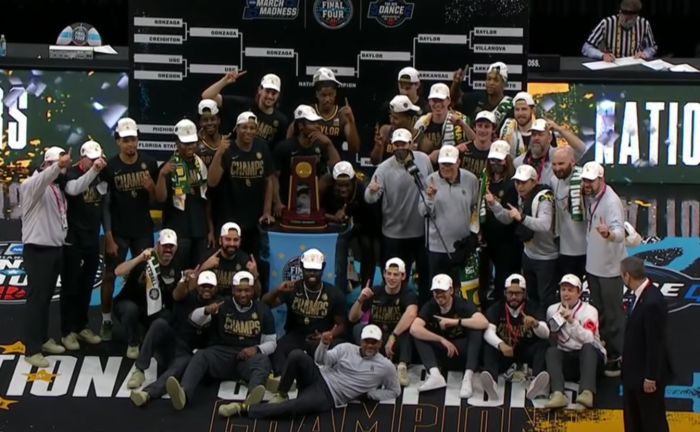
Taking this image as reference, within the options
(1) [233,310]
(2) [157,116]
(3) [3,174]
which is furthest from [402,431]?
(3) [3,174]

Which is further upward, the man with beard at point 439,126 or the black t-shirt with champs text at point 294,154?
the man with beard at point 439,126

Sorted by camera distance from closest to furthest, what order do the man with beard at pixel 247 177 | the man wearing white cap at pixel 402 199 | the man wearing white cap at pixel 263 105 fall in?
1. the man wearing white cap at pixel 402 199
2. the man with beard at pixel 247 177
3. the man wearing white cap at pixel 263 105

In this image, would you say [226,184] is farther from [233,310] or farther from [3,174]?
[3,174]

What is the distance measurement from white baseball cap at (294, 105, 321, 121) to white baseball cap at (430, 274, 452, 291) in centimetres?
202

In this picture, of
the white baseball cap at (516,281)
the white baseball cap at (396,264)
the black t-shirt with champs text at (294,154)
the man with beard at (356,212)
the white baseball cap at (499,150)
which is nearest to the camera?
the white baseball cap at (516,281)

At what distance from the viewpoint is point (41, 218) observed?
14867mm

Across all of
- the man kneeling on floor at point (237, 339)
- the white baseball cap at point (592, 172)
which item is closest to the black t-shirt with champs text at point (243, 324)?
the man kneeling on floor at point (237, 339)

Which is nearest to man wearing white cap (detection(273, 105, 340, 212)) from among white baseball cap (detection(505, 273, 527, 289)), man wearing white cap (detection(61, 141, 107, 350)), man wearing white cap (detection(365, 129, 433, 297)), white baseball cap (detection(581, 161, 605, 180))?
man wearing white cap (detection(365, 129, 433, 297))

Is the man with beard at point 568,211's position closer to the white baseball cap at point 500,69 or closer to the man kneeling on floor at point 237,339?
the white baseball cap at point 500,69

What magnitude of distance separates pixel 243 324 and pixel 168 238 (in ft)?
3.37

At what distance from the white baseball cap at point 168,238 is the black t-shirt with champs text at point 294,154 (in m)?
1.40

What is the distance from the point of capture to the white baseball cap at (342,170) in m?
15.3

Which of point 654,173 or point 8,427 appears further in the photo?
point 654,173

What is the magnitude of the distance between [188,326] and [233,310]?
47cm
